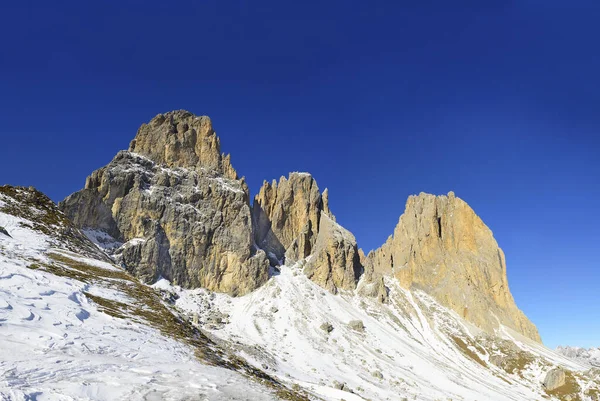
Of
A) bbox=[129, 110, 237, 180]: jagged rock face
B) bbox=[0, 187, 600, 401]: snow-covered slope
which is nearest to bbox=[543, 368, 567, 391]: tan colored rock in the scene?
bbox=[0, 187, 600, 401]: snow-covered slope

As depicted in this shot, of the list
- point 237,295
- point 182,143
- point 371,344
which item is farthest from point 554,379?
point 182,143

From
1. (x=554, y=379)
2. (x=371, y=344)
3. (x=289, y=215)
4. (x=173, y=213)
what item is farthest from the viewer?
(x=289, y=215)

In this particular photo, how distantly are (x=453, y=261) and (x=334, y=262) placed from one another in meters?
53.0

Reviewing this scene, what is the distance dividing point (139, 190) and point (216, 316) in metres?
45.9

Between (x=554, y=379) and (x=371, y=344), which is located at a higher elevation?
(x=554, y=379)

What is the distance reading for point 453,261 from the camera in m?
143

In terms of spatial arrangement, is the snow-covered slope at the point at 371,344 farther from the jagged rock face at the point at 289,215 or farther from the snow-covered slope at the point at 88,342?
the snow-covered slope at the point at 88,342

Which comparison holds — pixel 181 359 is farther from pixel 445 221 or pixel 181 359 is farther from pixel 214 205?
pixel 445 221

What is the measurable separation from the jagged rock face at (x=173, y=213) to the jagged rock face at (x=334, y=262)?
18.8 meters

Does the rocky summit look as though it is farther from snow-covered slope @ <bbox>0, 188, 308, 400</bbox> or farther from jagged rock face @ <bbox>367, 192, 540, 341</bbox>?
snow-covered slope @ <bbox>0, 188, 308, 400</bbox>

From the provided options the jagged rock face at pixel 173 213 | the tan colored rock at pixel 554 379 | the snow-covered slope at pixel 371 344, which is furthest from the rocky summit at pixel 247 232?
the tan colored rock at pixel 554 379

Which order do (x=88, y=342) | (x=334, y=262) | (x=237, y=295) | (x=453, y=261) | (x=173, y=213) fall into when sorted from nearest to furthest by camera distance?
(x=88, y=342) < (x=237, y=295) < (x=173, y=213) < (x=334, y=262) < (x=453, y=261)

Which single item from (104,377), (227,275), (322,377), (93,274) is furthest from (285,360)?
(104,377)

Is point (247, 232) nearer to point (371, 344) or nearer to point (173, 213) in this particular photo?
point (173, 213)
